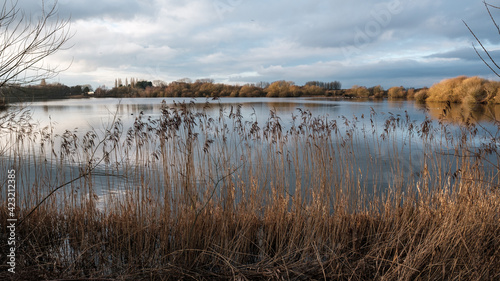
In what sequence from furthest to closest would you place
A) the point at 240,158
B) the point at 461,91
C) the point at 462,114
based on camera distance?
the point at 461,91 < the point at 462,114 < the point at 240,158

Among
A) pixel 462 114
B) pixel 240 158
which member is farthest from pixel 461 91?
pixel 240 158

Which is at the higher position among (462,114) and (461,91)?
(461,91)

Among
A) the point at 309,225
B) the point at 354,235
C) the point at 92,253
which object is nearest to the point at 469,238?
the point at 354,235

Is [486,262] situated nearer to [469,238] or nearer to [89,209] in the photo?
[469,238]

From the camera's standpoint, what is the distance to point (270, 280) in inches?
110

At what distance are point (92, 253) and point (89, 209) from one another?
1.88 ft

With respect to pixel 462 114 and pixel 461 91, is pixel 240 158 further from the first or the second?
pixel 461 91

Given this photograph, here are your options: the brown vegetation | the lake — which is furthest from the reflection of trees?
the brown vegetation

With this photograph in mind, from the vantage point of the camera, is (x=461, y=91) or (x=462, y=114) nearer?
(x=462, y=114)

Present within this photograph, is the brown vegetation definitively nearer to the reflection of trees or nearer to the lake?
the reflection of trees

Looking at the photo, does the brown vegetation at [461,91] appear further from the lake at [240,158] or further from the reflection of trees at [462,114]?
the lake at [240,158]

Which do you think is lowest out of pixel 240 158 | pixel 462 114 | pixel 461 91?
pixel 240 158

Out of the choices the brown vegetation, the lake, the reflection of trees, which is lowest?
the lake

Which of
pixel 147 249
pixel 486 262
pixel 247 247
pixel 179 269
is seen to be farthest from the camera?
pixel 247 247
